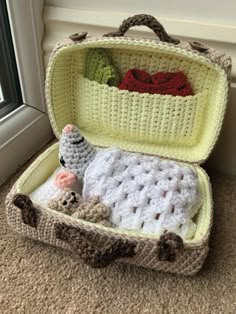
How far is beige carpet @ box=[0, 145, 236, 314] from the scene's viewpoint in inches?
19.6

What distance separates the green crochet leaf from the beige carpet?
0.27 meters

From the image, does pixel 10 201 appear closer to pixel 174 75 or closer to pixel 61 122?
pixel 61 122

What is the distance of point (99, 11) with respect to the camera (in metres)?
0.71

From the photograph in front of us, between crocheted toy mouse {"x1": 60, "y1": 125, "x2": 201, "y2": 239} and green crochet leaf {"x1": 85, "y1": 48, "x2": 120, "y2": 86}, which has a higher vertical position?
green crochet leaf {"x1": 85, "y1": 48, "x2": 120, "y2": 86}

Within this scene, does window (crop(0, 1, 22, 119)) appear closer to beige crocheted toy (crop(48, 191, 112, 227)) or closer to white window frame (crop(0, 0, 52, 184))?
white window frame (crop(0, 0, 52, 184))

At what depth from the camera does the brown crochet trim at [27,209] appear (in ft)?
1.73

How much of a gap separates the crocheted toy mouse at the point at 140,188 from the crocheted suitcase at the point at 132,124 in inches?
1.0

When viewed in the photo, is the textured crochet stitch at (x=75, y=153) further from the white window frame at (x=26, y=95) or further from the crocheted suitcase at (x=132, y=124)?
the white window frame at (x=26, y=95)

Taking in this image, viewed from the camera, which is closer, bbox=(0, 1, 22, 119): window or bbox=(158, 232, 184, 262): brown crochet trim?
bbox=(158, 232, 184, 262): brown crochet trim

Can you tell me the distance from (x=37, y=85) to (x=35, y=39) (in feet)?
0.28

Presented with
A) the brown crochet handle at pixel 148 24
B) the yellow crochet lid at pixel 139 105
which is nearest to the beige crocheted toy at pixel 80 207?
the yellow crochet lid at pixel 139 105

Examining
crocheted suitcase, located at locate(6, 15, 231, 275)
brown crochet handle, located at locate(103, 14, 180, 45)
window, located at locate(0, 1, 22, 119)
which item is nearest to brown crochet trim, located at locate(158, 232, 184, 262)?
crocheted suitcase, located at locate(6, 15, 231, 275)

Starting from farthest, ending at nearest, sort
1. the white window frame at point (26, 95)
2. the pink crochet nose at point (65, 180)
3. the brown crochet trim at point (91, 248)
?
1. the white window frame at point (26, 95)
2. the pink crochet nose at point (65, 180)
3. the brown crochet trim at point (91, 248)

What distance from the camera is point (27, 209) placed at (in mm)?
527
